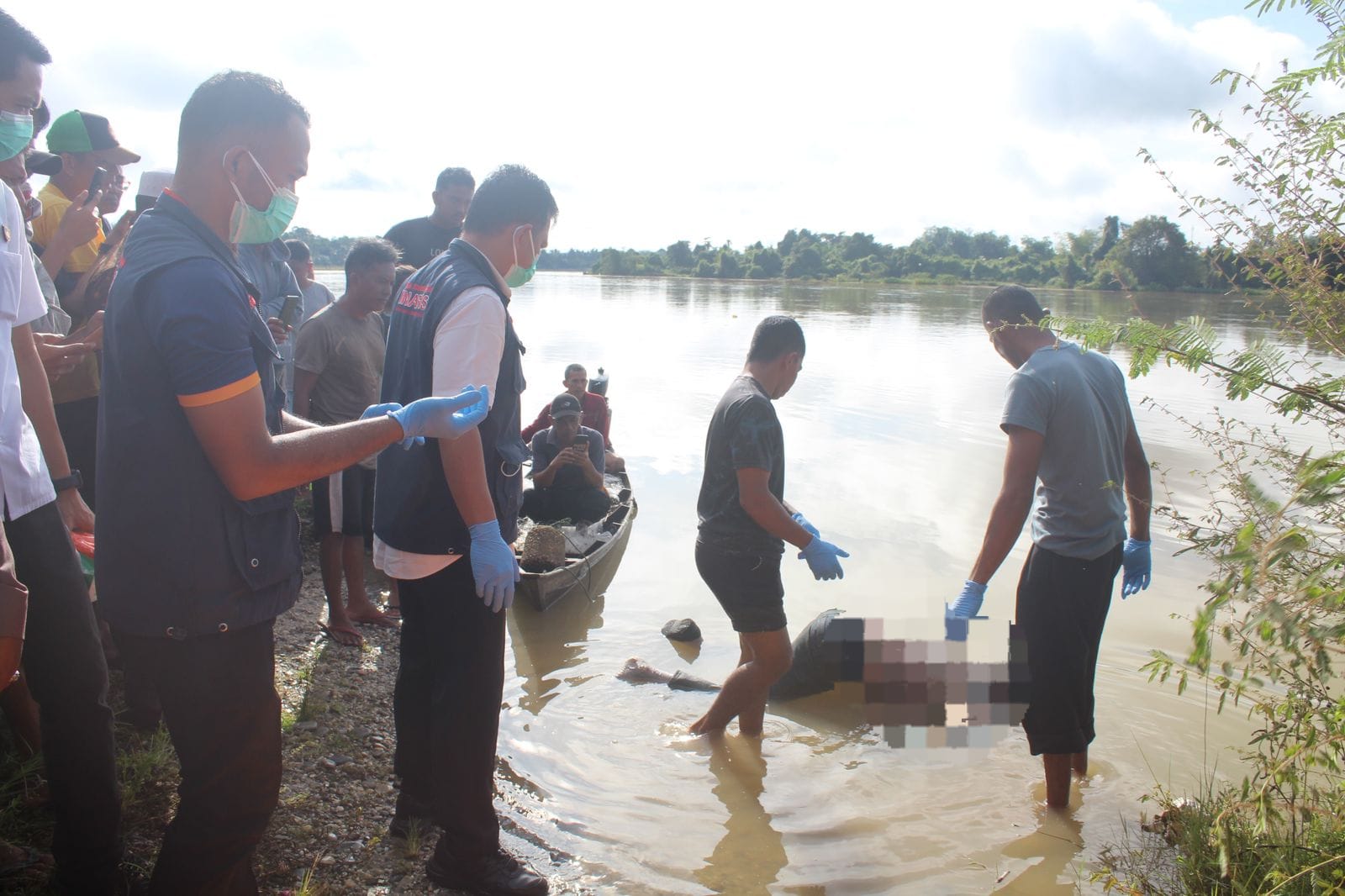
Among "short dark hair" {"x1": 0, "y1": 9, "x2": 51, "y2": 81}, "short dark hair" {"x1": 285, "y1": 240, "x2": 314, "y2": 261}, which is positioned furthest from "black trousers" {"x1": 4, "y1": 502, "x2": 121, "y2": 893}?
"short dark hair" {"x1": 285, "y1": 240, "x2": 314, "y2": 261}

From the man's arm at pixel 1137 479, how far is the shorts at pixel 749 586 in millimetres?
1607

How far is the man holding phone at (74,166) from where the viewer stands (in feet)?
14.8

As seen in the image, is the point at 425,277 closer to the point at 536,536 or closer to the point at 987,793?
the point at 987,793

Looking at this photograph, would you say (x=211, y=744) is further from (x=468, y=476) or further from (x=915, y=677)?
(x=915, y=677)

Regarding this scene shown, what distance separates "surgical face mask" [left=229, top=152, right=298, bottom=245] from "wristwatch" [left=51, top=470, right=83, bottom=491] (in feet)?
3.44

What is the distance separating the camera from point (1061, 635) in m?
3.73

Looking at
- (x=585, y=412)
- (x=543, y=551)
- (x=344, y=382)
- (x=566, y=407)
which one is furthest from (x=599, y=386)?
(x=344, y=382)

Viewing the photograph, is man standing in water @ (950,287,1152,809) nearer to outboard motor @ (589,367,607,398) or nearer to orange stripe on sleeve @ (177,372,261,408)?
orange stripe on sleeve @ (177,372,261,408)

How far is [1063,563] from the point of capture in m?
3.73

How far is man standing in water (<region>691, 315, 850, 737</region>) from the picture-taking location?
398cm

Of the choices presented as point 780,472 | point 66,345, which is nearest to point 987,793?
point 780,472

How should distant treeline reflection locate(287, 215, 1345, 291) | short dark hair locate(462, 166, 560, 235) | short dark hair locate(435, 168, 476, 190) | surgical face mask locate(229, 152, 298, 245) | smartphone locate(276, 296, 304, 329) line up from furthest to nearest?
distant treeline reflection locate(287, 215, 1345, 291) → short dark hair locate(435, 168, 476, 190) → smartphone locate(276, 296, 304, 329) → short dark hair locate(462, 166, 560, 235) → surgical face mask locate(229, 152, 298, 245)

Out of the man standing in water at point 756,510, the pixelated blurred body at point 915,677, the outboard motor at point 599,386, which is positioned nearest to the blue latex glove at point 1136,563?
the pixelated blurred body at point 915,677

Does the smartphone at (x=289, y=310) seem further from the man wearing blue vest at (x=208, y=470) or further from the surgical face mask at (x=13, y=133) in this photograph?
the man wearing blue vest at (x=208, y=470)
